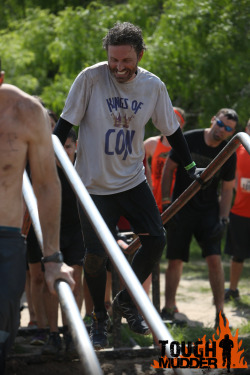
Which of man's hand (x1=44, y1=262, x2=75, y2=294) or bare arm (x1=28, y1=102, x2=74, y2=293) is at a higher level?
bare arm (x1=28, y1=102, x2=74, y2=293)

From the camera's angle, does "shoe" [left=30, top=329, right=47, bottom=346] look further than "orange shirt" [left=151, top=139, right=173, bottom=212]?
No

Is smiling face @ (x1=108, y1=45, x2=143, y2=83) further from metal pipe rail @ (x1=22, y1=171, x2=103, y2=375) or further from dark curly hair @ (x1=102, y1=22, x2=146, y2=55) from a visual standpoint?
metal pipe rail @ (x1=22, y1=171, x2=103, y2=375)

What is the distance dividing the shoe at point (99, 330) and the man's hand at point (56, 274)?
1646 millimetres

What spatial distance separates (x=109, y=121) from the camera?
4.56 m

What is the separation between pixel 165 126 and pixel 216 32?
255 inches

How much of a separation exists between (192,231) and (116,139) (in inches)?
125

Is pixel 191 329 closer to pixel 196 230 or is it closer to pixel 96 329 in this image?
pixel 196 230

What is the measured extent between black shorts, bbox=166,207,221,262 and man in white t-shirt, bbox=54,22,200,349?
2.51m

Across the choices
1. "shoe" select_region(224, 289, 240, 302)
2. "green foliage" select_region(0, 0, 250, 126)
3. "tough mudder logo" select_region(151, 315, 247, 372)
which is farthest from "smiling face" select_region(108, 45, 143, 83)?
"green foliage" select_region(0, 0, 250, 126)

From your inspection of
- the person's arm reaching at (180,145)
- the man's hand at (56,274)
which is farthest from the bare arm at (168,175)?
the man's hand at (56,274)

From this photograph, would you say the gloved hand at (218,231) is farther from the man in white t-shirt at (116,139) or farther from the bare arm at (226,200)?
the man in white t-shirt at (116,139)

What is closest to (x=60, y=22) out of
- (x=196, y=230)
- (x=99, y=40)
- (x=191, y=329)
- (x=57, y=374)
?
(x=99, y=40)

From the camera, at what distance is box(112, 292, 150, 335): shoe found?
15.6 ft

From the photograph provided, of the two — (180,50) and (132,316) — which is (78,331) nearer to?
(132,316)
